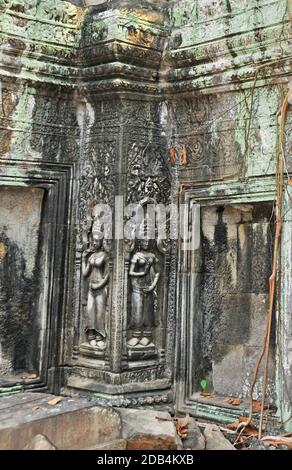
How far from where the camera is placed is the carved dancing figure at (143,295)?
17.3ft

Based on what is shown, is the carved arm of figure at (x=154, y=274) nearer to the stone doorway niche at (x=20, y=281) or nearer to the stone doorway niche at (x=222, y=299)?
the stone doorway niche at (x=222, y=299)

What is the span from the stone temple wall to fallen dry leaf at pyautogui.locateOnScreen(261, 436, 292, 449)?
0.59 meters

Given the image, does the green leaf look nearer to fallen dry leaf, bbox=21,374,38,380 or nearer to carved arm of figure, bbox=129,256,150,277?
carved arm of figure, bbox=129,256,150,277

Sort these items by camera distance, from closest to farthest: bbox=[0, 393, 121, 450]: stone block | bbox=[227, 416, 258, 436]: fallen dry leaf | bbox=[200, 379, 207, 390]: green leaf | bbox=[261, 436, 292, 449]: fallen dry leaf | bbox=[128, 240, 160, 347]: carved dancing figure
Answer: bbox=[0, 393, 121, 450]: stone block, bbox=[261, 436, 292, 449]: fallen dry leaf, bbox=[227, 416, 258, 436]: fallen dry leaf, bbox=[128, 240, 160, 347]: carved dancing figure, bbox=[200, 379, 207, 390]: green leaf

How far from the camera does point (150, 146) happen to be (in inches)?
216

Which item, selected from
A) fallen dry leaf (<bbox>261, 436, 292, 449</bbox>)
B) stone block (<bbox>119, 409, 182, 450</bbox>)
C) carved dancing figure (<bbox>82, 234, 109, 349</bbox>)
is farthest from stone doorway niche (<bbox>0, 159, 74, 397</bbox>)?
fallen dry leaf (<bbox>261, 436, 292, 449</bbox>)

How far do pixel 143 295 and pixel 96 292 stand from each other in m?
0.45

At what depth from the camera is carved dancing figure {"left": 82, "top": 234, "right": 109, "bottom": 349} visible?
5.31 metres

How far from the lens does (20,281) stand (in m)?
5.59

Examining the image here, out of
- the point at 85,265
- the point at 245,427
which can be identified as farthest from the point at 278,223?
the point at 85,265

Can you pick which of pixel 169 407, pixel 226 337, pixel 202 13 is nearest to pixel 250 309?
pixel 226 337

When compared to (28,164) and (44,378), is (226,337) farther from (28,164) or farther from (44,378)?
(28,164)
